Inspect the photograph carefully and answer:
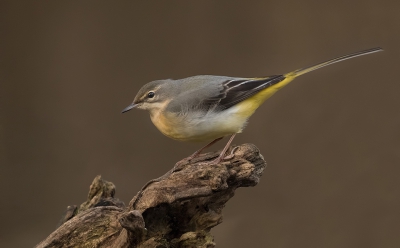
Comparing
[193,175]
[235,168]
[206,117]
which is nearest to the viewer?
[193,175]

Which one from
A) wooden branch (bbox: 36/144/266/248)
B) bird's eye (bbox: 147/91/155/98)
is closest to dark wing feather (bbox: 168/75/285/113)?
bird's eye (bbox: 147/91/155/98)

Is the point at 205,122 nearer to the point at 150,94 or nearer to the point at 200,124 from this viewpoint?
the point at 200,124

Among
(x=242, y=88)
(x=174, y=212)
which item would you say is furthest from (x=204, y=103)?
(x=174, y=212)

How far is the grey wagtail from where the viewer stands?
2389mm

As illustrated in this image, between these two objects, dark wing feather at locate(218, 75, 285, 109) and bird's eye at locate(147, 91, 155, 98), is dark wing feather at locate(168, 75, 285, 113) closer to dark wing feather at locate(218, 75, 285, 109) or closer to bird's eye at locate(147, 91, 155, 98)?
dark wing feather at locate(218, 75, 285, 109)

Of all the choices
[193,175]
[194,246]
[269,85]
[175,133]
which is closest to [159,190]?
[193,175]

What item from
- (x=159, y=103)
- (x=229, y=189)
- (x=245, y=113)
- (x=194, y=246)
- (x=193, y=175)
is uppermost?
(x=159, y=103)

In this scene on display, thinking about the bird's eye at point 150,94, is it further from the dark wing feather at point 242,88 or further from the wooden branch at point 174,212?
the wooden branch at point 174,212

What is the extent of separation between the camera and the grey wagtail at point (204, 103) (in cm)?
239

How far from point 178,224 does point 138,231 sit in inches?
11.1

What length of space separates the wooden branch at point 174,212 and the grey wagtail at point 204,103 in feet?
0.66

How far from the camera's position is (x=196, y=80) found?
261 centimetres

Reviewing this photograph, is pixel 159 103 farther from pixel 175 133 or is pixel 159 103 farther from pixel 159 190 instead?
pixel 159 190

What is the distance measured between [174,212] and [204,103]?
26.9 inches
